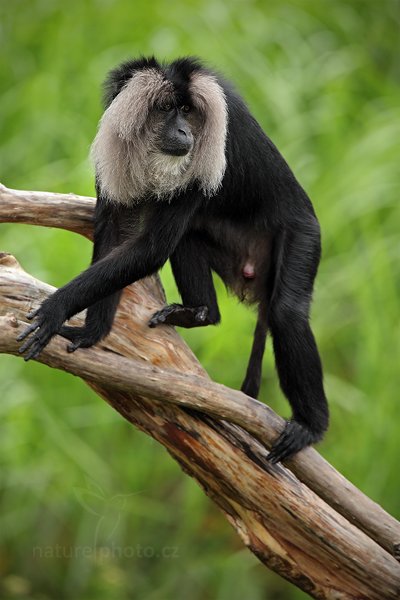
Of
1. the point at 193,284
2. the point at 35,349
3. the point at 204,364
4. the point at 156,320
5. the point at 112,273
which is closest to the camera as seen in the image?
the point at 35,349

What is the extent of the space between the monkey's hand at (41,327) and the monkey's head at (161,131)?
1.51 feet

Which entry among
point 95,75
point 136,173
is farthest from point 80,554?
point 95,75

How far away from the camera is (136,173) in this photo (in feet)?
10.9

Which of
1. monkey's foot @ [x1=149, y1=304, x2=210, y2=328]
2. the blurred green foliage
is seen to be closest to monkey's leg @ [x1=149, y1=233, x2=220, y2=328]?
monkey's foot @ [x1=149, y1=304, x2=210, y2=328]

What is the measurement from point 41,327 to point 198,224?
0.81m

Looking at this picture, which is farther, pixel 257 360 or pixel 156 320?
pixel 257 360

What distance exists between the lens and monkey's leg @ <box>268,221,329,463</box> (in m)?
3.49

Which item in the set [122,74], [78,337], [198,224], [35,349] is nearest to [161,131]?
[122,74]

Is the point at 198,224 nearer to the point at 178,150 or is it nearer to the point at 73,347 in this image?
the point at 178,150

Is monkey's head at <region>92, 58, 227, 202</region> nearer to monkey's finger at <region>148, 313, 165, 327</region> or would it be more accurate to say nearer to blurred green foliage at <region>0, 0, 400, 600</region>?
monkey's finger at <region>148, 313, 165, 327</region>

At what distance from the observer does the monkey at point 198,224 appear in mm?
3271

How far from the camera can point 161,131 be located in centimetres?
334

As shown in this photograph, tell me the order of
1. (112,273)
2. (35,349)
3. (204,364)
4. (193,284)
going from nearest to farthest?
1. (35,349)
2. (112,273)
3. (193,284)
4. (204,364)

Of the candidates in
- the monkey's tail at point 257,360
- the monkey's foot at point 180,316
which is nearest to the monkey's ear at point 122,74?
the monkey's foot at point 180,316
